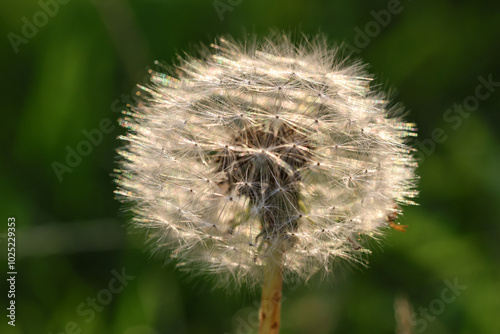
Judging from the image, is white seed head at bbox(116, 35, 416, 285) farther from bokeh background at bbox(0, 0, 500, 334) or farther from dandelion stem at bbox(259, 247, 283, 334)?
bokeh background at bbox(0, 0, 500, 334)

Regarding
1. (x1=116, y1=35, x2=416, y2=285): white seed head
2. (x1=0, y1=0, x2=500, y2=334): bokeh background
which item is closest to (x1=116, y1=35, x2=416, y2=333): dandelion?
(x1=116, y1=35, x2=416, y2=285): white seed head

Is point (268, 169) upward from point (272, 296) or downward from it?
upward

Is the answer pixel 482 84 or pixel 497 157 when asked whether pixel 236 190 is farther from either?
pixel 482 84

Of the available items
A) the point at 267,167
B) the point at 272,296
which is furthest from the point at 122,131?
the point at 272,296

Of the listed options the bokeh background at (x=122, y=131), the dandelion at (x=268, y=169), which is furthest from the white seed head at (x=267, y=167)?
the bokeh background at (x=122, y=131)

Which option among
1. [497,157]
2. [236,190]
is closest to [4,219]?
[236,190]

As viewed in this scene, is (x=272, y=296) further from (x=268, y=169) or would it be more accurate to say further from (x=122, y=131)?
(x=122, y=131)
